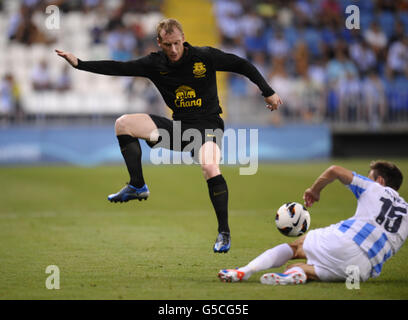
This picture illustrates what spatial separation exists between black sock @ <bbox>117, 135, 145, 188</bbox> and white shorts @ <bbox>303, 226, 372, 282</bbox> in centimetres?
215

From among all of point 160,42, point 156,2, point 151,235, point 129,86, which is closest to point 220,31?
point 156,2

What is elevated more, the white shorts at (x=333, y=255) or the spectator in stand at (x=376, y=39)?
the spectator in stand at (x=376, y=39)

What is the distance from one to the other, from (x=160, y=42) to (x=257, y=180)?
30.7 ft

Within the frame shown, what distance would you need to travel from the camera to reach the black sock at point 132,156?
7.27 meters

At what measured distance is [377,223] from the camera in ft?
18.7

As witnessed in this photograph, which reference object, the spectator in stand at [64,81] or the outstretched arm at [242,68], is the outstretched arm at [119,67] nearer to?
the outstretched arm at [242,68]

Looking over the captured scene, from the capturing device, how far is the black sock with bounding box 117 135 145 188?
727cm

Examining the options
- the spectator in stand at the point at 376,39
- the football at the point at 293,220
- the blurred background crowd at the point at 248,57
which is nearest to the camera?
the football at the point at 293,220

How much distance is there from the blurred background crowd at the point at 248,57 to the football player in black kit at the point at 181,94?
1284 cm

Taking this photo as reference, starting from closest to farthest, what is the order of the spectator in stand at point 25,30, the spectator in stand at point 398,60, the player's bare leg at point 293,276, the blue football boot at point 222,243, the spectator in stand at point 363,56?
the player's bare leg at point 293,276, the blue football boot at point 222,243, the spectator in stand at point 25,30, the spectator in stand at point 398,60, the spectator in stand at point 363,56

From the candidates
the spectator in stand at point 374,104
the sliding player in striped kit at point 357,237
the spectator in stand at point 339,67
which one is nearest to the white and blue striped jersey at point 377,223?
the sliding player in striped kit at point 357,237

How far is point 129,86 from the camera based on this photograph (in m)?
20.9

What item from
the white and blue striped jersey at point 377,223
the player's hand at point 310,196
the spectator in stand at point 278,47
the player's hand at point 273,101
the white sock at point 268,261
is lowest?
the white sock at point 268,261
